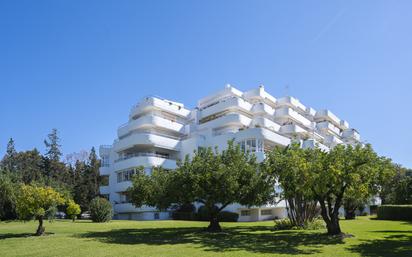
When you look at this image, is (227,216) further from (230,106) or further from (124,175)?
(124,175)

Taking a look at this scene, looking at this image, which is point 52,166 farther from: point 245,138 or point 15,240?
point 15,240

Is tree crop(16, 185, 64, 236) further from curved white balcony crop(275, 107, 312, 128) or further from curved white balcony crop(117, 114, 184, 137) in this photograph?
curved white balcony crop(275, 107, 312, 128)

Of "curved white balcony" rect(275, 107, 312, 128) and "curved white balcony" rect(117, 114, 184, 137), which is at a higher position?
"curved white balcony" rect(275, 107, 312, 128)

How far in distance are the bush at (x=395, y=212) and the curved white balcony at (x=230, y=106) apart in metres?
23.2

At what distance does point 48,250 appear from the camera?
61.4ft

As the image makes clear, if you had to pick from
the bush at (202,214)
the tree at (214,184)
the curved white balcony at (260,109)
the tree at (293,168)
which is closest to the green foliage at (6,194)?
the bush at (202,214)

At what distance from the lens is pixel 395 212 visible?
49250mm

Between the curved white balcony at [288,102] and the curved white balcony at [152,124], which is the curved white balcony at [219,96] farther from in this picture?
the curved white balcony at [288,102]

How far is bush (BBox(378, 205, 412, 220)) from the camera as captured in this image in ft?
157

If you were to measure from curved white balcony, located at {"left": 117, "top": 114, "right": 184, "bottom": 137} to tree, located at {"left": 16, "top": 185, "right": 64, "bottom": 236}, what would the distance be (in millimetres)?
31362

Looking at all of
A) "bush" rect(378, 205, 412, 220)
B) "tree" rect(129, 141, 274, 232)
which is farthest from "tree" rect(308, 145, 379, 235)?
"bush" rect(378, 205, 412, 220)

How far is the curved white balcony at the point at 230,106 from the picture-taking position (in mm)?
59000

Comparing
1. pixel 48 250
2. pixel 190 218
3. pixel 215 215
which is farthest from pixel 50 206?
pixel 190 218

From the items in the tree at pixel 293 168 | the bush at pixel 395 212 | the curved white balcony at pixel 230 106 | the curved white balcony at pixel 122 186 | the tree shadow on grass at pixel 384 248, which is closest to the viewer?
the tree shadow on grass at pixel 384 248
